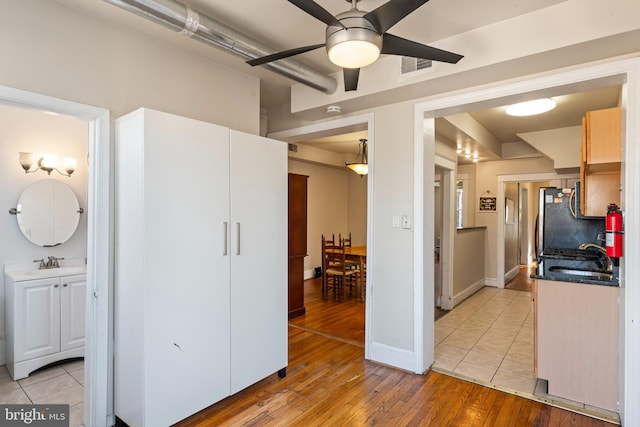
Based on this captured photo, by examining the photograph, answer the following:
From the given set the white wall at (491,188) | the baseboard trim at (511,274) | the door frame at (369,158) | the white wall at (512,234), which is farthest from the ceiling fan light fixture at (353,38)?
the white wall at (512,234)

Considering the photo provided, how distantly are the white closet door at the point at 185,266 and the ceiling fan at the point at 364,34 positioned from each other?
800 millimetres

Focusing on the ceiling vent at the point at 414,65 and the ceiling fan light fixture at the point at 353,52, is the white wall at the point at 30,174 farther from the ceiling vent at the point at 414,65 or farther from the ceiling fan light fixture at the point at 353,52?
the ceiling vent at the point at 414,65

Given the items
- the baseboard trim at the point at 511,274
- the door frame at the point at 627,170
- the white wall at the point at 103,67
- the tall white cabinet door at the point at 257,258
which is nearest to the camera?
the white wall at the point at 103,67

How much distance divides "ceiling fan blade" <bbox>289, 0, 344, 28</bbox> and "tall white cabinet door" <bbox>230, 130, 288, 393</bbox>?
3.56 feet

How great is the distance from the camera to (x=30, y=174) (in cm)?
327

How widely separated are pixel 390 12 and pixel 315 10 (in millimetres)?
339

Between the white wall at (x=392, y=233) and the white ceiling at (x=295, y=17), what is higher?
the white ceiling at (x=295, y=17)

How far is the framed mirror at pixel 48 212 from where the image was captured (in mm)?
3215

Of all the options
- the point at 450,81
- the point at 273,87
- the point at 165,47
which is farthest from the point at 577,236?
the point at 165,47

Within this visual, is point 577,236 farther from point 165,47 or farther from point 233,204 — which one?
point 165,47

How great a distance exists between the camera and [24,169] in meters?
3.23

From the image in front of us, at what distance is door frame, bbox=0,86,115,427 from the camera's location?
87.0 inches

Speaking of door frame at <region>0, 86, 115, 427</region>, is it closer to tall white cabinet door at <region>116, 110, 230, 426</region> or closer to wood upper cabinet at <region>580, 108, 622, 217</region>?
tall white cabinet door at <region>116, 110, 230, 426</region>

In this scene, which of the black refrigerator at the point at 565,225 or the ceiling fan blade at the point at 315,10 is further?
the black refrigerator at the point at 565,225
